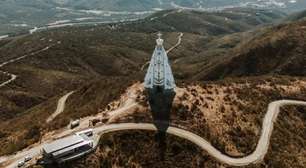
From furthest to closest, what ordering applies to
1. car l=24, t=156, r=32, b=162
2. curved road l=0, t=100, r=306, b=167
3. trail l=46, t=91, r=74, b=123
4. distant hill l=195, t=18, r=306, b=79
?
distant hill l=195, t=18, r=306, b=79, trail l=46, t=91, r=74, b=123, curved road l=0, t=100, r=306, b=167, car l=24, t=156, r=32, b=162

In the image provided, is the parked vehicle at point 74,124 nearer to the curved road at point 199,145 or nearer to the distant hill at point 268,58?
the curved road at point 199,145

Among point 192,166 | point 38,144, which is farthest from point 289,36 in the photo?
point 38,144

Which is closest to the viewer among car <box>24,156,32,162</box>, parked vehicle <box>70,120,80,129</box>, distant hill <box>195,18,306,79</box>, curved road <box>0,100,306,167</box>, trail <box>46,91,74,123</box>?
car <box>24,156,32,162</box>

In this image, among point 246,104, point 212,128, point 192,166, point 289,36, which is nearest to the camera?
point 192,166

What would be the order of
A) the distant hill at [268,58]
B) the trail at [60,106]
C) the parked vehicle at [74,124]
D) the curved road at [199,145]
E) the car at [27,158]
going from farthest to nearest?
the distant hill at [268,58], the trail at [60,106], the parked vehicle at [74,124], the curved road at [199,145], the car at [27,158]

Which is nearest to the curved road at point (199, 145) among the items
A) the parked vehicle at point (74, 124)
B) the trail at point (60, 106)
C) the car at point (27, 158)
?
the car at point (27, 158)

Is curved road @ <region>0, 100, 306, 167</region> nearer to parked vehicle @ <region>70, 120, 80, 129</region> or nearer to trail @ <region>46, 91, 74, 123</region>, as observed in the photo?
parked vehicle @ <region>70, 120, 80, 129</region>

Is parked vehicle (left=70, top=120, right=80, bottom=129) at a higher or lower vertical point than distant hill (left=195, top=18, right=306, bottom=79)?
higher

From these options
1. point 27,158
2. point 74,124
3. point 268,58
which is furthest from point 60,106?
point 268,58

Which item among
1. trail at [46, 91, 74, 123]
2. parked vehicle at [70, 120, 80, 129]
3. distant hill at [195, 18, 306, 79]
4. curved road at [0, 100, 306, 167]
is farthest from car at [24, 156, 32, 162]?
distant hill at [195, 18, 306, 79]

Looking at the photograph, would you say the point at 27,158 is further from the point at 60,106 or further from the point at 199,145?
the point at 60,106

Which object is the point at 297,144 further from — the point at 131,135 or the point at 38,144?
the point at 38,144
